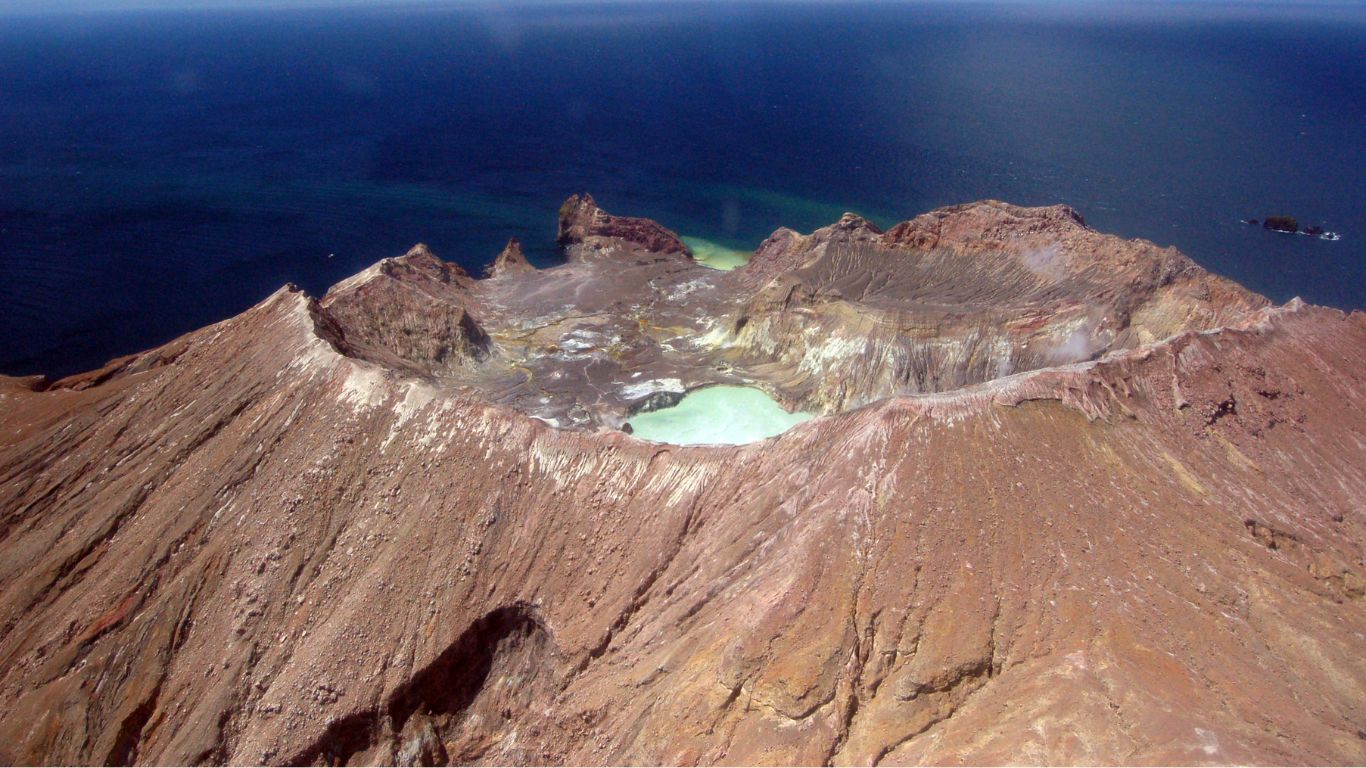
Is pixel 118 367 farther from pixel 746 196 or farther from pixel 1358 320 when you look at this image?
pixel 746 196

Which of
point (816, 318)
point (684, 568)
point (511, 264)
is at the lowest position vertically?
point (511, 264)

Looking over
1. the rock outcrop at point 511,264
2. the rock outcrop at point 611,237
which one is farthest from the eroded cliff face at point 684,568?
the rock outcrop at point 611,237

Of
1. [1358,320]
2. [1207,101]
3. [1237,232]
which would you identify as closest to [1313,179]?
[1237,232]

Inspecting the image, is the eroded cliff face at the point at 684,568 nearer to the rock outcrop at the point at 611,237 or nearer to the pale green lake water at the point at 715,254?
the rock outcrop at the point at 611,237

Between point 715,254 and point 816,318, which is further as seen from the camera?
point 715,254

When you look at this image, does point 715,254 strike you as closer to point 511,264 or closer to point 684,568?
point 511,264

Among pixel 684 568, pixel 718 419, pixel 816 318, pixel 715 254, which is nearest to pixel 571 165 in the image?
pixel 715 254
